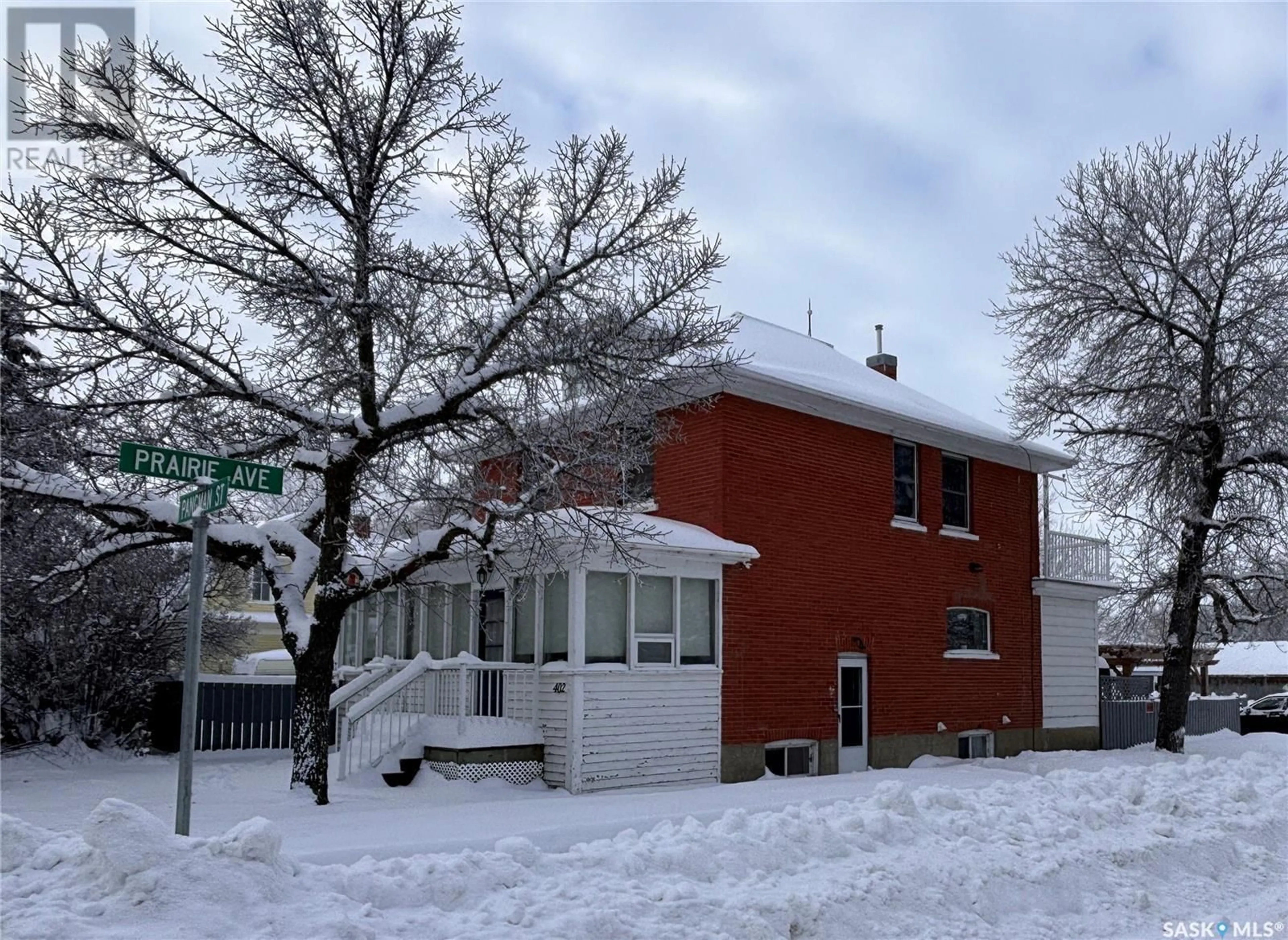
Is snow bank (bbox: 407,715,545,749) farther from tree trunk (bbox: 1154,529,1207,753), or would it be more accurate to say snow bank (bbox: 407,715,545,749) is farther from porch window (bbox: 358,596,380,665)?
tree trunk (bbox: 1154,529,1207,753)

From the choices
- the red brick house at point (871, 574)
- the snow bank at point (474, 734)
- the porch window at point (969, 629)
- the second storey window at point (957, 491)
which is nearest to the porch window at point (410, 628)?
the snow bank at point (474, 734)

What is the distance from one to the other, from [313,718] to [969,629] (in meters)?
13.5

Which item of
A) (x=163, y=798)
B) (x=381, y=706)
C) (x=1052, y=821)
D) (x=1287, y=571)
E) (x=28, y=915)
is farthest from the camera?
(x=1287, y=571)

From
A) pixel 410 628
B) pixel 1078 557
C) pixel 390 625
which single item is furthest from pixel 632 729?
pixel 1078 557

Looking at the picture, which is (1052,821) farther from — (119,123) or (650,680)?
(119,123)

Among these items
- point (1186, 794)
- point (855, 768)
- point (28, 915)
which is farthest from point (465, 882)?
point (855, 768)

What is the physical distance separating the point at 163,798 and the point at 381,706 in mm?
3265

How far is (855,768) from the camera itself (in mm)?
18953

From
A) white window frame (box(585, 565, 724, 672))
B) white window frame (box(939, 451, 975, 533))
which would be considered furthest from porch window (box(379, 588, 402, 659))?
white window frame (box(939, 451, 975, 533))

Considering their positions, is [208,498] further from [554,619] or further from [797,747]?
[797,747]

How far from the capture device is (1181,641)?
21453mm

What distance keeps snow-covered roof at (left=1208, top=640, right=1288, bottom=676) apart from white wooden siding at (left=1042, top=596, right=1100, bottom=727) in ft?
123

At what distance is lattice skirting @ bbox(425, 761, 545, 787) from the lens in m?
14.5

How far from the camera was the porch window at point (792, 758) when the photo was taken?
17.7 meters
